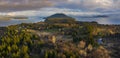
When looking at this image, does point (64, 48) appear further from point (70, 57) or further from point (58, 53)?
point (70, 57)

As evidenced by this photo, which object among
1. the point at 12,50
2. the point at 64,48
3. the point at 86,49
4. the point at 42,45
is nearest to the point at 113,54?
the point at 86,49

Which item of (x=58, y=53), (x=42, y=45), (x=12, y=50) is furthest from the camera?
(x=42, y=45)

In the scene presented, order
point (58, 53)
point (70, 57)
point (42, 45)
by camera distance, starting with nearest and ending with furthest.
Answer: point (70, 57), point (58, 53), point (42, 45)

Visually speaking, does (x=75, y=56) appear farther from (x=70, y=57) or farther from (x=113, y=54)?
(x=113, y=54)

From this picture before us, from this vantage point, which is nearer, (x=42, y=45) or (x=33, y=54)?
(x=33, y=54)

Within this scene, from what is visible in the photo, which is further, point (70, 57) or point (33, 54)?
point (33, 54)

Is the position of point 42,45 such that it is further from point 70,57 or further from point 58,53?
point 70,57

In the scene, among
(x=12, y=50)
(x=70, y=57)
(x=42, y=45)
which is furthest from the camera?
(x=42, y=45)

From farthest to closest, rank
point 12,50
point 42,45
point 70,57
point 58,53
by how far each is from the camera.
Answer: point 42,45
point 12,50
point 58,53
point 70,57
